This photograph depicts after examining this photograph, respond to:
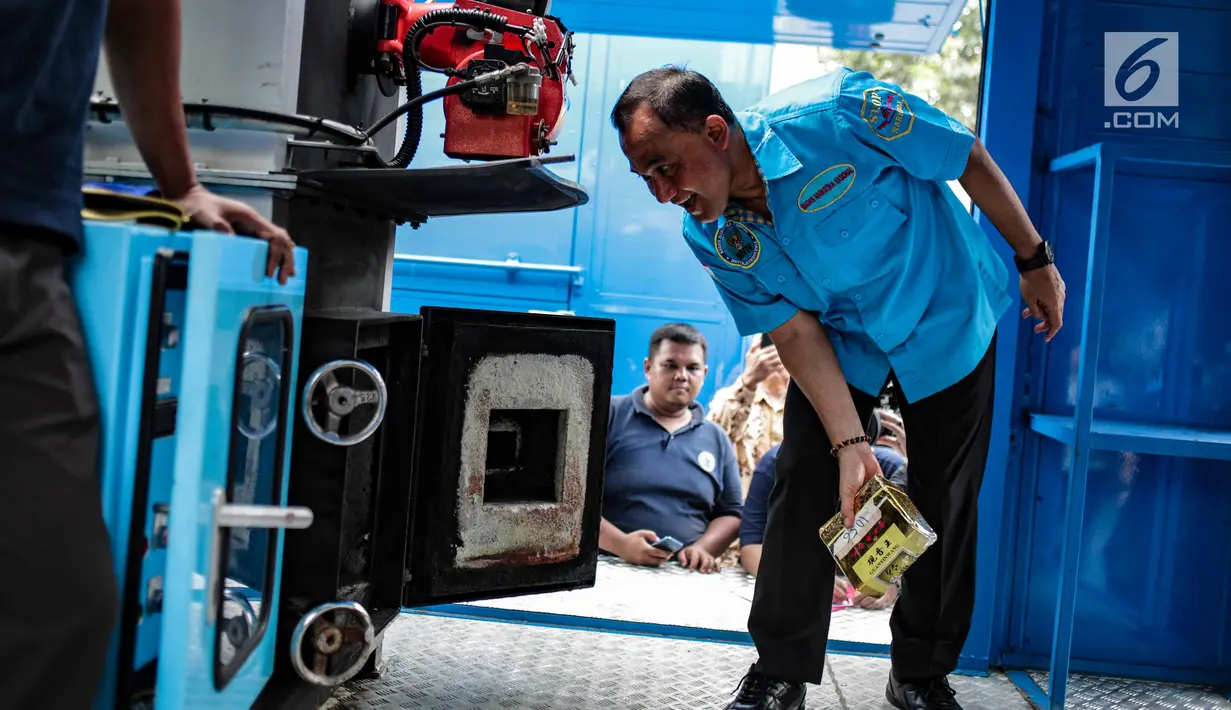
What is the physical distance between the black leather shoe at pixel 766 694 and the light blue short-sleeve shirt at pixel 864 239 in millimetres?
669

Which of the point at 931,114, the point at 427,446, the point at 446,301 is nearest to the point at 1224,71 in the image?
the point at 931,114

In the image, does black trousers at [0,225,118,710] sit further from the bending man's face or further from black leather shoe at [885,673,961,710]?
black leather shoe at [885,673,961,710]

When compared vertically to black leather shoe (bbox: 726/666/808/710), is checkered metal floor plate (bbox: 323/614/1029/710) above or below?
below

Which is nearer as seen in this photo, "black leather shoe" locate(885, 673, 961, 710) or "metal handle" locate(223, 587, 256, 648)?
"metal handle" locate(223, 587, 256, 648)

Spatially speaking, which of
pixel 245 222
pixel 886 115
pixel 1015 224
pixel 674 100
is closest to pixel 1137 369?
pixel 1015 224

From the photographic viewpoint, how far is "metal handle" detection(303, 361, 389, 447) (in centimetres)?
147

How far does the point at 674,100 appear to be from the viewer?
200cm

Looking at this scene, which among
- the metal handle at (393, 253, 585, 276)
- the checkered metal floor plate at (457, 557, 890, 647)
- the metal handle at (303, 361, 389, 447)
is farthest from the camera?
the metal handle at (393, 253, 585, 276)

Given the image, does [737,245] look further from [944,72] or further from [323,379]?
[944,72]

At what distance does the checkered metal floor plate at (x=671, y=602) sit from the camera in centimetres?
286

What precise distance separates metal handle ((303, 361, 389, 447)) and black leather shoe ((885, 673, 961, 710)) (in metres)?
1.43

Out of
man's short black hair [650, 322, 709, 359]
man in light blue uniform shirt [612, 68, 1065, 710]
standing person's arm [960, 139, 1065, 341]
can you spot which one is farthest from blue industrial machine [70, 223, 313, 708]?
man's short black hair [650, 322, 709, 359]

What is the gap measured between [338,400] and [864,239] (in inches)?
44.3

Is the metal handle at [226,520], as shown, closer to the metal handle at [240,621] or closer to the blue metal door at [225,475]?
the blue metal door at [225,475]
